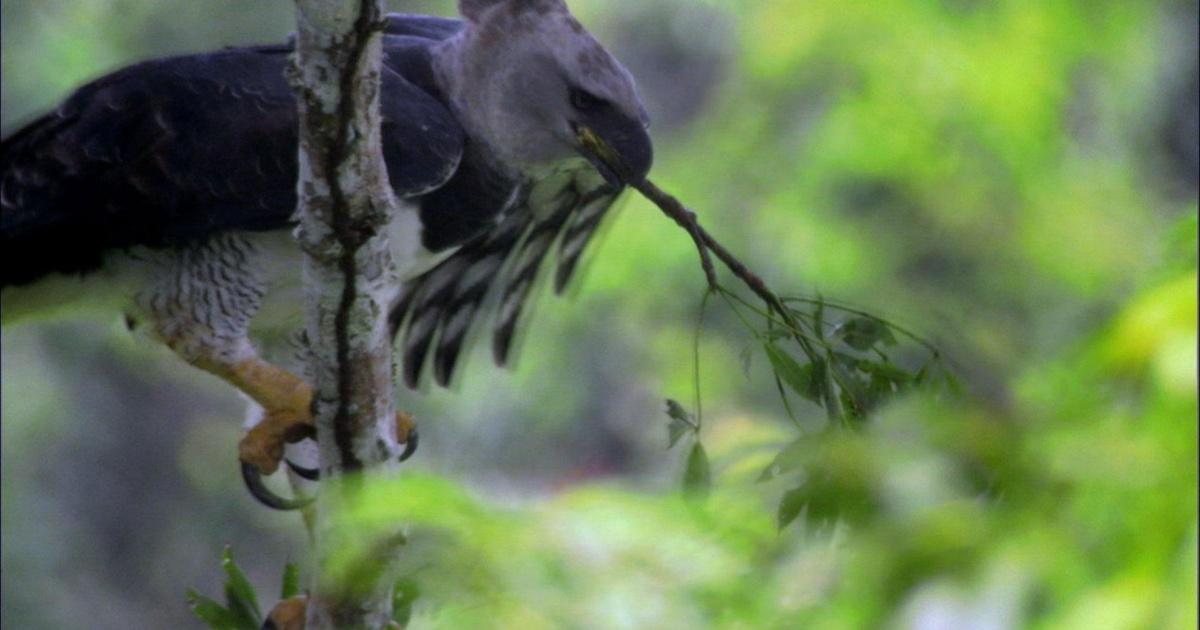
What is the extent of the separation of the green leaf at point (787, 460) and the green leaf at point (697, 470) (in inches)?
3.3

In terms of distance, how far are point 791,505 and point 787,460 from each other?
0.04 m

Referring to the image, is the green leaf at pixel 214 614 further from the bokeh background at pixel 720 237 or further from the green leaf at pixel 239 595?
the bokeh background at pixel 720 237

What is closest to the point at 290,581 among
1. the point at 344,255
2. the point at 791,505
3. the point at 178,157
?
the point at 344,255

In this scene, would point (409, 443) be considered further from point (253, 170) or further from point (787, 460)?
point (787, 460)

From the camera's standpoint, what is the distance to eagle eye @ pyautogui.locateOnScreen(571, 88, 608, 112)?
2.45m

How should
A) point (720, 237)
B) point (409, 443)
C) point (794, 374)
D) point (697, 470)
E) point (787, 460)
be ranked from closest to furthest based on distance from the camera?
point (787, 460) < point (697, 470) < point (794, 374) < point (409, 443) < point (720, 237)

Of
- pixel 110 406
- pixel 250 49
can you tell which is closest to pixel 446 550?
pixel 250 49

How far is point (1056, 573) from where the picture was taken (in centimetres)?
85

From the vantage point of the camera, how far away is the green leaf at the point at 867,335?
6.05ft

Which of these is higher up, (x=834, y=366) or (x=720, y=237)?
(x=720, y=237)

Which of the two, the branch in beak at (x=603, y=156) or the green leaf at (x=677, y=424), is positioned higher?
the branch in beak at (x=603, y=156)

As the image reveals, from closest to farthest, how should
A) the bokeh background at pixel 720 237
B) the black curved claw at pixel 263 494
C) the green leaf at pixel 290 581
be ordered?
the green leaf at pixel 290 581
the black curved claw at pixel 263 494
the bokeh background at pixel 720 237

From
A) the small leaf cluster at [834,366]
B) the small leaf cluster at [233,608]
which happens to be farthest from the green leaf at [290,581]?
the small leaf cluster at [834,366]

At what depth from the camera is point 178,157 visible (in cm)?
236
